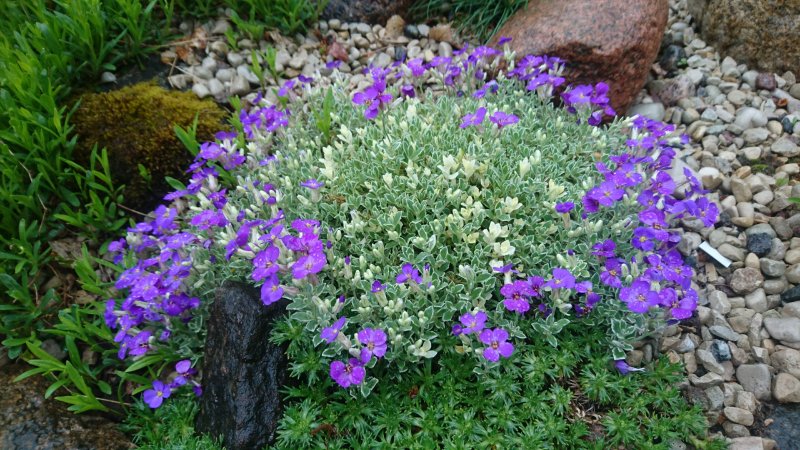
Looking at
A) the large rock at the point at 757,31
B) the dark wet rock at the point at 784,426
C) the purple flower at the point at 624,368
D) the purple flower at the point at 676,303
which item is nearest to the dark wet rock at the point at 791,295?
the dark wet rock at the point at 784,426

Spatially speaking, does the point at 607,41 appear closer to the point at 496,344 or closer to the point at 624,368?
the point at 624,368

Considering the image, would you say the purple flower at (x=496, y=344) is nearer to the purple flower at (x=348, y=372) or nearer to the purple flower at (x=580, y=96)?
the purple flower at (x=348, y=372)

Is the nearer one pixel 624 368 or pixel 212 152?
pixel 624 368

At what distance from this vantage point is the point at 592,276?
349cm

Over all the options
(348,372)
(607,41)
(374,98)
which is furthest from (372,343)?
(607,41)

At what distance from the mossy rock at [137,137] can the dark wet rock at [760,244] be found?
13.9 ft

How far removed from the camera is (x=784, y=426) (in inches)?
132

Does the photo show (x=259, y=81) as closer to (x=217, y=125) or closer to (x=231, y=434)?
(x=217, y=125)

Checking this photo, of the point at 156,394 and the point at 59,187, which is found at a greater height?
the point at 59,187

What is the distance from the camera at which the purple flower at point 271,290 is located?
10.2 ft

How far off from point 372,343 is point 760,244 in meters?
2.90

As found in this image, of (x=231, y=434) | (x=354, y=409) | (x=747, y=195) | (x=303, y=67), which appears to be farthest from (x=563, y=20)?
(x=231, y=434)

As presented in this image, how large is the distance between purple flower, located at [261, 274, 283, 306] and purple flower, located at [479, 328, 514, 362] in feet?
3.54

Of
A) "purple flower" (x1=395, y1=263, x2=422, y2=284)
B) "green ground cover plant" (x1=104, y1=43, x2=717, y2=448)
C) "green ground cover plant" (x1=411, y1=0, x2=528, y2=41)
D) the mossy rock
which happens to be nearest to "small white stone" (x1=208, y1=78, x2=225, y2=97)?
the mossy rock
